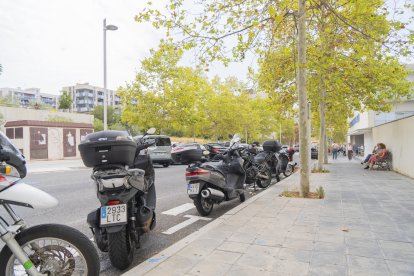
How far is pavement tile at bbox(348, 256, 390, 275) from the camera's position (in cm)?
337

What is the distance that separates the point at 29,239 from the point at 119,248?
1145mm

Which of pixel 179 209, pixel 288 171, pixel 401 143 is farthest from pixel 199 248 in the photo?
pixel 401 143

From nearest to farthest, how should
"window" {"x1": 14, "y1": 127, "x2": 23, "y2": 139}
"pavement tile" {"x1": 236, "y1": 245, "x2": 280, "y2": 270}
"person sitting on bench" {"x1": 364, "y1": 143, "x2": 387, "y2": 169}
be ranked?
"pavement tile" {"x1": 236, "y1": 245, "x2": 280, "y2": 270} → "person sitting on bench" {"x1": 364, "y1": 143, "x2": 387, "y2": 169} → "window" {"x1": 14, "y1": 127, "x2": 23, "y2": 139}

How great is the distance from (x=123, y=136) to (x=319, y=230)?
10.4 ft

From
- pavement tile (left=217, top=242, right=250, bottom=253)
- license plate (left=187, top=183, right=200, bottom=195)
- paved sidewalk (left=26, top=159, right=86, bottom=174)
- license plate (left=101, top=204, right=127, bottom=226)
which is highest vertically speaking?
license plate (left=101, top=204, right=127, bottom=226)

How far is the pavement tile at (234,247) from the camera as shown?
4.06 meters

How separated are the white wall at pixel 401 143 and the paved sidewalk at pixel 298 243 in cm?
658

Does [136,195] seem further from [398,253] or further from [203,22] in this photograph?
[203,22]

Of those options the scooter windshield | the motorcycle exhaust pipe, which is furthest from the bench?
the scooter windshield

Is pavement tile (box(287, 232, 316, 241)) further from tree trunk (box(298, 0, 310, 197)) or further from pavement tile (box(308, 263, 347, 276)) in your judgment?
tree trunk (box(298, 0, 310, 197))

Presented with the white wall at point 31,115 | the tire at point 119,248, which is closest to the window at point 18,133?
the white wall at point 31,115

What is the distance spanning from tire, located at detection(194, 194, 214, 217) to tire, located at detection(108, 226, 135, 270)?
103 inches

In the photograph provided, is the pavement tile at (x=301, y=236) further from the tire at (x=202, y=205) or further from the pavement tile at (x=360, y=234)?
the tire at (x=202, y=205)

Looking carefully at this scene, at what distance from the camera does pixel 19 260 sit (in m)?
2.54
